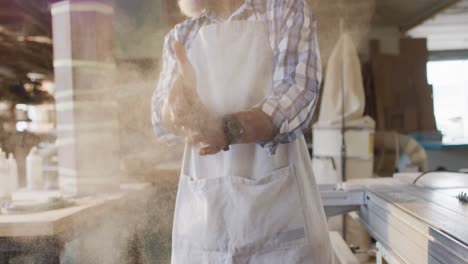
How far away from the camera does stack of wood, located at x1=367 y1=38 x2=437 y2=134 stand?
8.13ft

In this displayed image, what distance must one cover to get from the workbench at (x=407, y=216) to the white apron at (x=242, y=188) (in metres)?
0.15

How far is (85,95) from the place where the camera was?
0.75 metres

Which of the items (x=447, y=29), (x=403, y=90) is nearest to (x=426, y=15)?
(x=447, y=29)

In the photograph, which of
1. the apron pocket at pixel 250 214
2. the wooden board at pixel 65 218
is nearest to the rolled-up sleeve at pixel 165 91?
the apron pocket at pixel 250 214

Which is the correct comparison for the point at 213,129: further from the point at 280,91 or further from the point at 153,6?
the point at 153,6

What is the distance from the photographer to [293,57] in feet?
1.85

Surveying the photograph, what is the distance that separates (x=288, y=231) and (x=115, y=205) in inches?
16.9

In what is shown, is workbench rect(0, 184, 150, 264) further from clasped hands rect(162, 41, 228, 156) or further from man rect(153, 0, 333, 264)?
clasped hands rect(162, 41, 228, 156)

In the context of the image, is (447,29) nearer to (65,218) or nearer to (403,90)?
(403,90)

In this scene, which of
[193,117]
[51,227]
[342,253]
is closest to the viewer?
[193,117]

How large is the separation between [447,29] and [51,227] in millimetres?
2967

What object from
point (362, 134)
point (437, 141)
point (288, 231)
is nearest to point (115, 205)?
point (288, 231)

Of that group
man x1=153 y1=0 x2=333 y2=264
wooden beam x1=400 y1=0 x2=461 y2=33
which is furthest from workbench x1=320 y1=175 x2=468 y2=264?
wooden beam x1=400 y1=0 x2=461 y2=33

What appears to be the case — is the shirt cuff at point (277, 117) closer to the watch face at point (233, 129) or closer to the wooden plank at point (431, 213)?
the watch face at point (233, 129)
